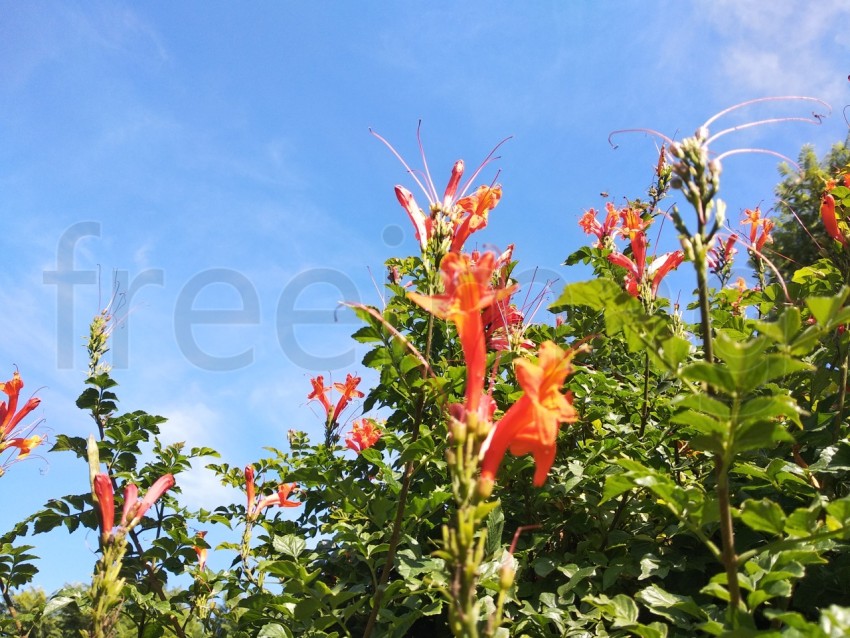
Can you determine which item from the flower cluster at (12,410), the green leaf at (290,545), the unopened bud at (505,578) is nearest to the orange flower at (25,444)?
the flower cluster at (12,410)

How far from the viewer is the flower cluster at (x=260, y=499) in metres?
4.96

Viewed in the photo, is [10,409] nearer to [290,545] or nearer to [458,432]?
[290,545]

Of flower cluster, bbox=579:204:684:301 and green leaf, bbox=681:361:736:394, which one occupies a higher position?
flower cluster, bbox=579:204:684:301

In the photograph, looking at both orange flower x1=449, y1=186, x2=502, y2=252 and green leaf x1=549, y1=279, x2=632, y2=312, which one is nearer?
green leaf x1=549, y1=279, x2=632, y2=312

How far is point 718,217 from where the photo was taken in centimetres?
175

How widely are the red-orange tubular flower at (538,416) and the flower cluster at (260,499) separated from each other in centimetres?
359

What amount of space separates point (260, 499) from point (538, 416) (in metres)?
3.92

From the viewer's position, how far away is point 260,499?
5.11 m

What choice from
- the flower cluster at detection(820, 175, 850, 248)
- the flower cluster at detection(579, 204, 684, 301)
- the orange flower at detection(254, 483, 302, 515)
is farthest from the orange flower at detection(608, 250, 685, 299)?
the orange flower at detection(254, 483, 302, 515)

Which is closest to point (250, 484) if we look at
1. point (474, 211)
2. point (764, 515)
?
point (474, 211)

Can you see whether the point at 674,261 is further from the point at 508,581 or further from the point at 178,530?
the point at 178,530

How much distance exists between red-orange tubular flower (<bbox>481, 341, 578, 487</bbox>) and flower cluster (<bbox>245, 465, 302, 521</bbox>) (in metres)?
3.59

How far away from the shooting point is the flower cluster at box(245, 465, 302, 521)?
496 cm

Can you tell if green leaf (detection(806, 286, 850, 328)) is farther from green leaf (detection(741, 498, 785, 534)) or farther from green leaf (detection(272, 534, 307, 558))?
green leaf (detection(272, 534, 307, 558))
